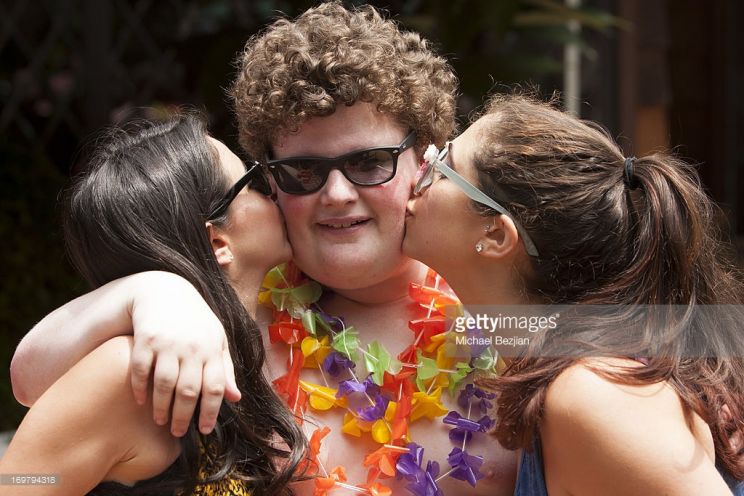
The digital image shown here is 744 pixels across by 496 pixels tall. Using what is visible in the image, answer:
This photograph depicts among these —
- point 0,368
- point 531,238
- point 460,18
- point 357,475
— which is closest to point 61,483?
point 357,475

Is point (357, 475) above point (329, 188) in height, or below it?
below

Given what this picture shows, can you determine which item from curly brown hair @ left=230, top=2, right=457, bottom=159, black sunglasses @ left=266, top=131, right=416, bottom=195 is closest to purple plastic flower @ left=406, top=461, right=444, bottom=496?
black sunglasses @ left=266, top=131, right=416, bottom=195

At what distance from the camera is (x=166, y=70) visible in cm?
510

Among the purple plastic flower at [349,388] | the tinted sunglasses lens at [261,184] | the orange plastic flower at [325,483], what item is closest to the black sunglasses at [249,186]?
the tinted sunglasses lens at [261,184]

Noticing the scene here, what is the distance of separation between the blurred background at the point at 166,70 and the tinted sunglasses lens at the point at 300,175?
6.83ft

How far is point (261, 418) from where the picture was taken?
1.92 metres

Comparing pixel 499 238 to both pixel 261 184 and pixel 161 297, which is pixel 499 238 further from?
pixel 161 297

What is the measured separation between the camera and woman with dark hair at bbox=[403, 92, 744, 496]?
1578mm

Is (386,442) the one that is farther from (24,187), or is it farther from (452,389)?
(24,187)

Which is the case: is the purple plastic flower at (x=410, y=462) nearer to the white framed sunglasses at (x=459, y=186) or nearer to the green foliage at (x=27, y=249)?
the white framed sunglasses at (x=459, y=186)

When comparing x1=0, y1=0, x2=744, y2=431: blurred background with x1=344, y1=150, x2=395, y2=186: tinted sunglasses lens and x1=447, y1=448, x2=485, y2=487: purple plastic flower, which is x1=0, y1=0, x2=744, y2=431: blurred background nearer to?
x1=344, y1=150, x2=395, y2=186: tinted sunglasses lens

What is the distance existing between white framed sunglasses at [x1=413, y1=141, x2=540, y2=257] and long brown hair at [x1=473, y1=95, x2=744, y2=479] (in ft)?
0.05

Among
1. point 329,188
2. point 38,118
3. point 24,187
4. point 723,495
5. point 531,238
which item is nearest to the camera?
point 723,495

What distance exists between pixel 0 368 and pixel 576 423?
10.1ft
